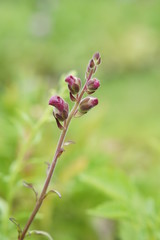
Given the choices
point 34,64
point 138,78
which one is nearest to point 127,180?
point 34,64

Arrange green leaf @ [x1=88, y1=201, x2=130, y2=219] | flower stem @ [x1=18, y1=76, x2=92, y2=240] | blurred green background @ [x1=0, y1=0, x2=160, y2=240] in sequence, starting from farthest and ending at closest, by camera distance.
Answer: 1. blurred green background @ [x1=0, y1=0, x2=160, y2=240]
2. green leaf @ [x1=88, y1=201, x2=130, y2=219]
3. flower stem @ [x1=18, y1=76, x2=92, y2=240]

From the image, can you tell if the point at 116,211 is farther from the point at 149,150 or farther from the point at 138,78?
the point at 138,78

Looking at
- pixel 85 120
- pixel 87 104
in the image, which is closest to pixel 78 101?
pixel 87 104

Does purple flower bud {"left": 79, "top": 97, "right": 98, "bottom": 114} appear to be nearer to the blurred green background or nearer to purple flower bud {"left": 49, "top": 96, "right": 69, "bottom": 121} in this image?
purple flower bud {"left": 49, "top": 96, "right": 69, "bottom": 121}

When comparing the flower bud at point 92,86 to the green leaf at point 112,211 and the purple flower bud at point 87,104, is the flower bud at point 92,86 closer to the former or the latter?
the purple flower bud at point 87,104

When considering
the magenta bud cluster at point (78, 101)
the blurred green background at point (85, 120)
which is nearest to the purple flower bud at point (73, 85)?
the magenta bud cluster at point (78, 101)

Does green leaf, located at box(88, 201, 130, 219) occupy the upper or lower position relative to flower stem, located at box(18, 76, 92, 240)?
lower

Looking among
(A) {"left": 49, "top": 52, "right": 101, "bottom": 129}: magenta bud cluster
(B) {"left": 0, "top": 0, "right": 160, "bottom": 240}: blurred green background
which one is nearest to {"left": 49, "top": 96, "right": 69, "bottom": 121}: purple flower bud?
(A) {"left": 49, "top": 52, "right": 101, "bottom": 129}: magenta bud cluster

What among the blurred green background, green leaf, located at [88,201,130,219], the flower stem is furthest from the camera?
the blurred green background

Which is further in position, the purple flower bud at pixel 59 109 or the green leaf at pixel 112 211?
the green leaf at pixel 112 211
